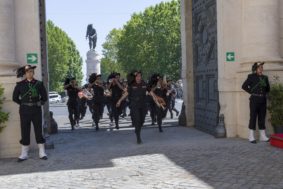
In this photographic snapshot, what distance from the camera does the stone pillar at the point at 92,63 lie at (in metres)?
46.3

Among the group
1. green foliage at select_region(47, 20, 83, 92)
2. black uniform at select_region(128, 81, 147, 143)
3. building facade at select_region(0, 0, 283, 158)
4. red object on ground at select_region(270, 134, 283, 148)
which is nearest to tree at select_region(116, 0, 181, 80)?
green foliage at select_region(47, 20, 83, 92)

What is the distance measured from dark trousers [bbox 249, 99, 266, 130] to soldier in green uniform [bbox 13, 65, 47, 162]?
15.5 ft

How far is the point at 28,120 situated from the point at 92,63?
36469mm

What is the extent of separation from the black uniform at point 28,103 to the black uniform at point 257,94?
4656 mm

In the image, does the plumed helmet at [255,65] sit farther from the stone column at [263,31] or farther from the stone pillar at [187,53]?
the stone pillar at [187,53]

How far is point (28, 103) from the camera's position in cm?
1016

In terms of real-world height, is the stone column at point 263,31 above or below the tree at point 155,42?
below

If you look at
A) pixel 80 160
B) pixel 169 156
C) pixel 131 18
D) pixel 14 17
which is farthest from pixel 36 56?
pixel 131 18

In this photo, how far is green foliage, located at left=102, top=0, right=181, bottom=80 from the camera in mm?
61906

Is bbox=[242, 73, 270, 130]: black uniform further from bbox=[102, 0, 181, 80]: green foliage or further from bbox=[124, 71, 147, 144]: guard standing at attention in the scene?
bbox=[102, 0, 181, 80]: green foliage

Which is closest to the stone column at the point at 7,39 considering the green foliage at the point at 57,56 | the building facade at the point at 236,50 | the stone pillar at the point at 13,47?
the stone pillar at the point at 13,47

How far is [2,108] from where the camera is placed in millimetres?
10617

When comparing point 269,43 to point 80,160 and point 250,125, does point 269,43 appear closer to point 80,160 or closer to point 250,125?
point 250,125

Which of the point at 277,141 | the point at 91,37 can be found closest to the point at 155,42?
the point at 91,37
